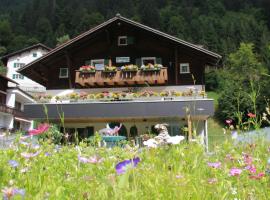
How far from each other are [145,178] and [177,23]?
9318cm

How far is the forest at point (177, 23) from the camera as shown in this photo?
7951cm

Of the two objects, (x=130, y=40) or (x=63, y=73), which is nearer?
(x=130, y=40)

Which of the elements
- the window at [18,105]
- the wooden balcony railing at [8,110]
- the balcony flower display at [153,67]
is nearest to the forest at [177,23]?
the window at [18,105]

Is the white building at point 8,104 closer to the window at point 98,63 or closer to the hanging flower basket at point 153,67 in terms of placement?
the window at point 98,63

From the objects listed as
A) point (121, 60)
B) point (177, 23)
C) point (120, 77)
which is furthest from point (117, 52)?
point (177, 23)

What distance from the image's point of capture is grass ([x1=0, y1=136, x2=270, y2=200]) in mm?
1702

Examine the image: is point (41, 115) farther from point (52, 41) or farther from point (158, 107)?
point (52, 41)

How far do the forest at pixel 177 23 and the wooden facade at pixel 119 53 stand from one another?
146 ft

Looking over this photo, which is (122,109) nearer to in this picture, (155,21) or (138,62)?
(138,62)

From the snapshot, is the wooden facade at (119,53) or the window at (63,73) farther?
the window at (63,73)

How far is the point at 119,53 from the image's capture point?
2388 cm

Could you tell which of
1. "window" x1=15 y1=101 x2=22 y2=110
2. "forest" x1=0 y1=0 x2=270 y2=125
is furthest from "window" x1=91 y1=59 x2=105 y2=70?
"forest" x1=0 y1=0 x2=270 y2=125

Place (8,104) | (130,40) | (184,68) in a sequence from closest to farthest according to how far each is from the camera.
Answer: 1. (184,68)
2. (130,40)
3. (8,104)

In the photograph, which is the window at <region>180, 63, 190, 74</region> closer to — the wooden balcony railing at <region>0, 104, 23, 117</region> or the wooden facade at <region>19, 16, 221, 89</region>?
the wooden facade at <region>19, 16, 221, 89</region>
